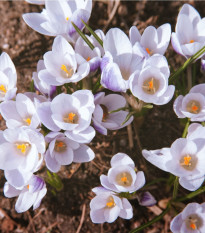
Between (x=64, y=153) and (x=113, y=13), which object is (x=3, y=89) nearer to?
(x=64, y=153)

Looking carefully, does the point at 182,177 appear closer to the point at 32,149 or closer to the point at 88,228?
the point at 32,149

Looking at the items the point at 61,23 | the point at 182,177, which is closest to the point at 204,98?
the point at 182,177

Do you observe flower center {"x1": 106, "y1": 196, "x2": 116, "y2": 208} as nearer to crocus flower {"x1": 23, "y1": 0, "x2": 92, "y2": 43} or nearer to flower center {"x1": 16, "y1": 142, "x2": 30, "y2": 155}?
flower center {"x1": 16, "y1": 142, "x2": 30, "y2": 155}

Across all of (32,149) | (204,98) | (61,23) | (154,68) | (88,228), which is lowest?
(88,228)

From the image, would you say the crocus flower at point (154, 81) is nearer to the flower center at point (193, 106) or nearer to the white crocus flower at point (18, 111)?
the flower center at point (193, 106)

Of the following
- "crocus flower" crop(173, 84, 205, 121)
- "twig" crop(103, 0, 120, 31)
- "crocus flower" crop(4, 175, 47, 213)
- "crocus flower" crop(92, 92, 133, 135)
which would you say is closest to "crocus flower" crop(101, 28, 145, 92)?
"crocus flower" crop(92, 92, 133, 135)

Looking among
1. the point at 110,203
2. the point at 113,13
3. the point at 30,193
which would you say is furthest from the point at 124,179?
the point at 113,13
